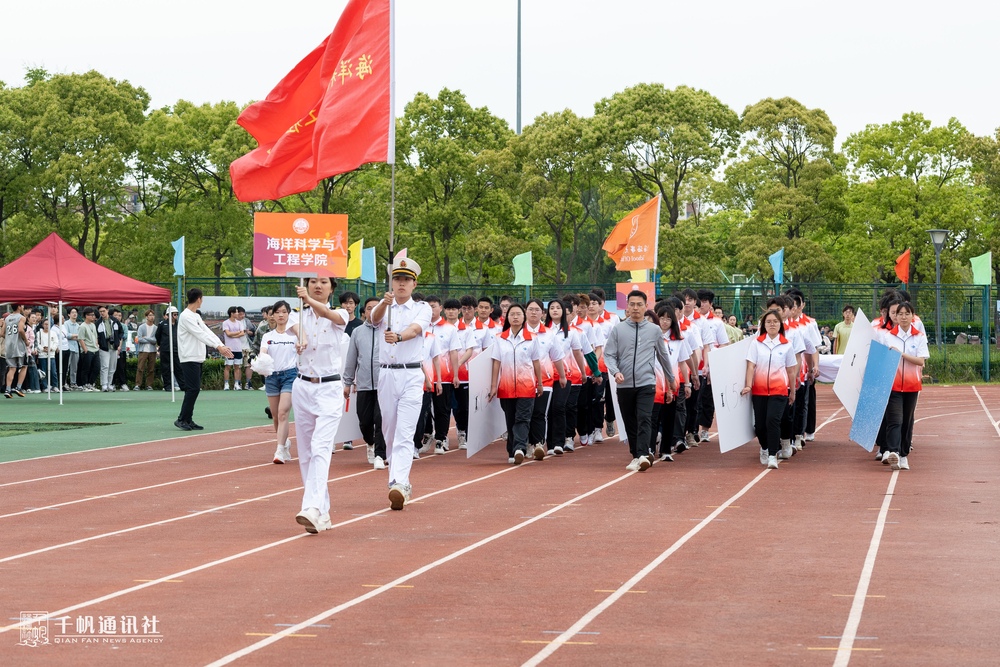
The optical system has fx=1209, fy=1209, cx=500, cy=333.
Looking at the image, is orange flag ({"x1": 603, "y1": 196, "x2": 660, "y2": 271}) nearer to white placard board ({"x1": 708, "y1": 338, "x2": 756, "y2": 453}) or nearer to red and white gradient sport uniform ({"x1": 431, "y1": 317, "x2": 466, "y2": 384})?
red and white gradient sport uniform ({"x1": 431, "y1": 317, "x2": 466, "y2": 384})

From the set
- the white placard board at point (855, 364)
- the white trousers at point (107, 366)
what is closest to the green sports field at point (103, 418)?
the white trousers at point (107, 366)

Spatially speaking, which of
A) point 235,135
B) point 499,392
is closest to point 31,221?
point 235,135

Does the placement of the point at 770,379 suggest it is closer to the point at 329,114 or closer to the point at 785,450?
the point at 785,450

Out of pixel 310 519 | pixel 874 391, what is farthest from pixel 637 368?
pixel 310 519

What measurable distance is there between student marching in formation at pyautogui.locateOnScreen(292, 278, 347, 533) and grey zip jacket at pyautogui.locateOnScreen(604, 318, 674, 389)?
14.8 feet

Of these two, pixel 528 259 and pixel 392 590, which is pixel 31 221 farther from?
pixel 392 590

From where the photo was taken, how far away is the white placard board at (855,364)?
1327 centimetres

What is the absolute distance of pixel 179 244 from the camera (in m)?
26.8

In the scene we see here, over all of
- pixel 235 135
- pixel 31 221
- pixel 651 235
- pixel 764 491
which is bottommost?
pixel 764 491

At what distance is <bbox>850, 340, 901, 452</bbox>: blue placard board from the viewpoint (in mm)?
12633

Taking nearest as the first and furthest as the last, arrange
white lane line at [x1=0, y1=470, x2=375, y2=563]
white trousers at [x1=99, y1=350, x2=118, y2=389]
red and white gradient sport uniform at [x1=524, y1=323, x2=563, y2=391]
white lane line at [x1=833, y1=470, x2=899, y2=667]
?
1. white lane line at [x1=833, y1=470, x2=899, y2=667]
2. white lane line at [x1=0, y1=470, x2=375, y2=563]
3. red and white gradient sport uniform at [x1=524, y1=323, x2=563, y2=391]
4. white trousers at [x1=99, y1=350, x2=118, y2=389]

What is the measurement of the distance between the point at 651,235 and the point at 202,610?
1417 centimetres

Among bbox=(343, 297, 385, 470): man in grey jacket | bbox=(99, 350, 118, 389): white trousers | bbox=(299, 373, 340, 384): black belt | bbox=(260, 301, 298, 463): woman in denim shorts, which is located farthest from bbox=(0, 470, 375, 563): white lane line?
bbox=(99, 350, 118, 389): white trousers

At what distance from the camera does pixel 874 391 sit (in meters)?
12.9
